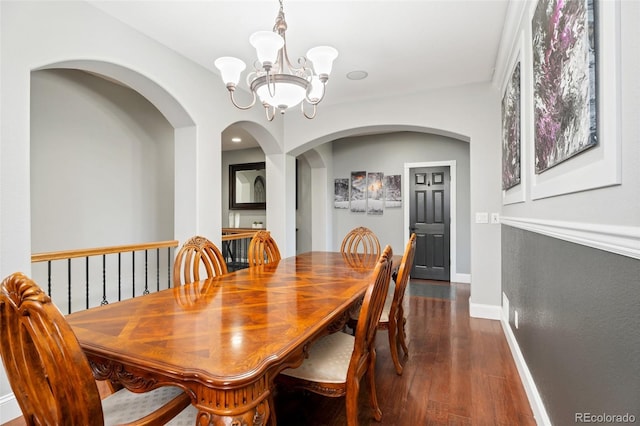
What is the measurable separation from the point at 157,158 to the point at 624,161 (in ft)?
14.3

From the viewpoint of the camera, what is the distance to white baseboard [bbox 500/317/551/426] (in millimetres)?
1619

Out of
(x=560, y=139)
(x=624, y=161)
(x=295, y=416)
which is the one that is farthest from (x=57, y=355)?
(x=560, y=139)

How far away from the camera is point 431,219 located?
5445 millimetres

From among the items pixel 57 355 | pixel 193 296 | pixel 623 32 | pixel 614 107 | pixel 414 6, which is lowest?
pixel 193 296

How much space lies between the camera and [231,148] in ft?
22.8

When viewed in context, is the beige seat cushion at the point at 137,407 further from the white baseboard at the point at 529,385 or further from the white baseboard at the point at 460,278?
the white baseboard at the point at 460,278

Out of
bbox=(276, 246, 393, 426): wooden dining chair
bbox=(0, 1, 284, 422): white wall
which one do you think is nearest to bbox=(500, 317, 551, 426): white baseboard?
bbox=(276, 246, 393, 426): wooden dining chair

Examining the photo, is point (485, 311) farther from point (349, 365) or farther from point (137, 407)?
point (137, 407)

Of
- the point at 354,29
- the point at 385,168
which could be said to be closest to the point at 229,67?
the point at 354,29

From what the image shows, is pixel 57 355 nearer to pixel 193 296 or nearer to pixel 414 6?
pixel 193 296

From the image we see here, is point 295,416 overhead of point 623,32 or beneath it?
beneath

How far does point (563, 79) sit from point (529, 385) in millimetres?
1734

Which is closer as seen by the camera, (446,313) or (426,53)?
(426,53)

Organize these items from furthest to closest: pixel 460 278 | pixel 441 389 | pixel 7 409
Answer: pixel 460 278 < pixel 441 389 < pixel 7 409
